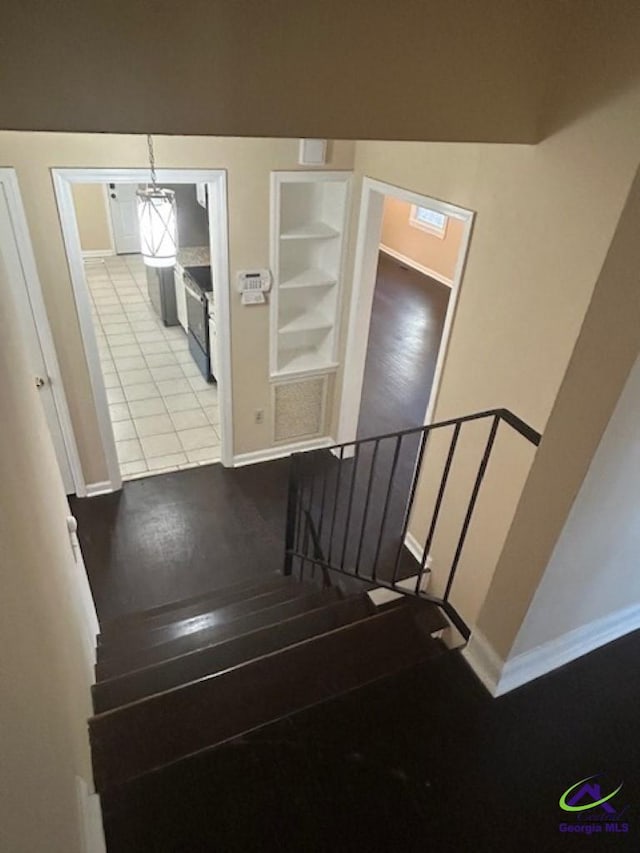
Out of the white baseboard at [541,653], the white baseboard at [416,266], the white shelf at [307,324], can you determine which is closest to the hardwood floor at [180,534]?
the white shelf at [307,324]

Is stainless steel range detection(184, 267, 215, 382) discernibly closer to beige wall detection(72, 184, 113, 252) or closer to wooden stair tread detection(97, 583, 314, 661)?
wooden stair tread detection(97, 583, 314, 661)

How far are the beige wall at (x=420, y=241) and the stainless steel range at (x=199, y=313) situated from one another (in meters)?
3.75

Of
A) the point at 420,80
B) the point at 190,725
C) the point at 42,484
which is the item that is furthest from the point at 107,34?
the point at 190,725

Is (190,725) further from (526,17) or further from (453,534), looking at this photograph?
(526,17)

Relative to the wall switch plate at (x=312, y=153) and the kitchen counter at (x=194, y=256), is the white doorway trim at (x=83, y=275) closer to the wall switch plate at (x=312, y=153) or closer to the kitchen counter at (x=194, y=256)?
the wall switch plate at (x=312, y=153)

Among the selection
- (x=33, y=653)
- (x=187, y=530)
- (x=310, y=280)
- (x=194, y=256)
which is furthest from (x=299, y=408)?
(x=33, y=653)

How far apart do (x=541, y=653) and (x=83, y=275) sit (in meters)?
2.93

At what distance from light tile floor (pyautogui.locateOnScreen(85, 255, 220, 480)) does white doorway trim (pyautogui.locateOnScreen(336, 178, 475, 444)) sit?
1141mm

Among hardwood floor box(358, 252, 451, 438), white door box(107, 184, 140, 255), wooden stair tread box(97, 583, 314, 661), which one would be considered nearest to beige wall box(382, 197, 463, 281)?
hardwood floor box(358, 252, 451, 438)

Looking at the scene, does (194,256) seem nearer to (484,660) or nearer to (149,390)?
(149,390)

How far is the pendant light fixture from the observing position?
2881mm

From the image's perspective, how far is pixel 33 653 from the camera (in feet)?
3.37

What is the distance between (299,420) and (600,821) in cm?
312

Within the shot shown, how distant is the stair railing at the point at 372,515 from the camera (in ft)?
7.93
